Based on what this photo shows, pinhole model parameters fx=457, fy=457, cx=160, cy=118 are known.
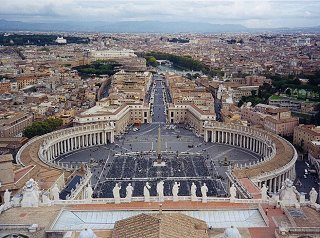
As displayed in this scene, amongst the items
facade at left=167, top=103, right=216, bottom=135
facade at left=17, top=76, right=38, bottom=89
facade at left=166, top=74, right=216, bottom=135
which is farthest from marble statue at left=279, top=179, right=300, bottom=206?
facade at left=17, top=76, right=38, bottom=89

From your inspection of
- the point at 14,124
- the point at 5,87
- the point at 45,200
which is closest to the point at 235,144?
the point at 14,124

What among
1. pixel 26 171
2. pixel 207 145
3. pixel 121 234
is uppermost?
pixel 121 234

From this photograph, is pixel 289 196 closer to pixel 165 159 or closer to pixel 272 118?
pixel 165 159

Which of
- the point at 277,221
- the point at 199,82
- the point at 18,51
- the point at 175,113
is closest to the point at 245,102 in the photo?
the point at 175,113

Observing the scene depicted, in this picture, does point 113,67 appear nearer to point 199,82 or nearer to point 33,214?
point 199,82

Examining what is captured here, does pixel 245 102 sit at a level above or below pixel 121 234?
below

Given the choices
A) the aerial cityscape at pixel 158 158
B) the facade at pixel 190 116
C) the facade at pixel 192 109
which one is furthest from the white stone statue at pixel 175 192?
the facade at pixel 192 109
